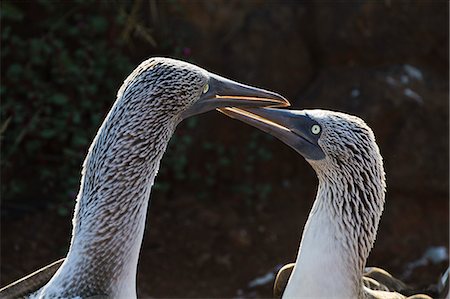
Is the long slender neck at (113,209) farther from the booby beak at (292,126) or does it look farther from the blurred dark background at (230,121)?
the blurred dark background at (230,121)

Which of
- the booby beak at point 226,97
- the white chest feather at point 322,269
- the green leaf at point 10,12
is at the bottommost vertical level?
the white chest feather at point 322,269

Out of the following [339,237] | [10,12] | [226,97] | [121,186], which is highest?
[10,12]

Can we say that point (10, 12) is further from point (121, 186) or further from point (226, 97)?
point (121, 186)

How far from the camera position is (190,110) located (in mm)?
5066

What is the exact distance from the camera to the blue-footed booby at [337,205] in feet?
16.2

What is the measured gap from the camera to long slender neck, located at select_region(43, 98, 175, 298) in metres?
4.73

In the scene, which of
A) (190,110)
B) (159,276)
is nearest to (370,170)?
(190,110)

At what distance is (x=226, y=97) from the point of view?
5.12m

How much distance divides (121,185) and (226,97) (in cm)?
78

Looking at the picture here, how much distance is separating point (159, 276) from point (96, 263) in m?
3.12

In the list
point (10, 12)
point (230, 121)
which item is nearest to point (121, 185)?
point (10, 12)

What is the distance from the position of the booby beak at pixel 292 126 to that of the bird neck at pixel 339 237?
6.8 inches

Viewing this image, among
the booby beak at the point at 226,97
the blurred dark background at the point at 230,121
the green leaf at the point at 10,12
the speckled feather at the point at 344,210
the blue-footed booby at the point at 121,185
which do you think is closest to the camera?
the blue-footed booby at the point at 121,185

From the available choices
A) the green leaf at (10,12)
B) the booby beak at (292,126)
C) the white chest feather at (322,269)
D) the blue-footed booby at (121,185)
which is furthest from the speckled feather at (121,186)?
the green leaf at (10,12)
